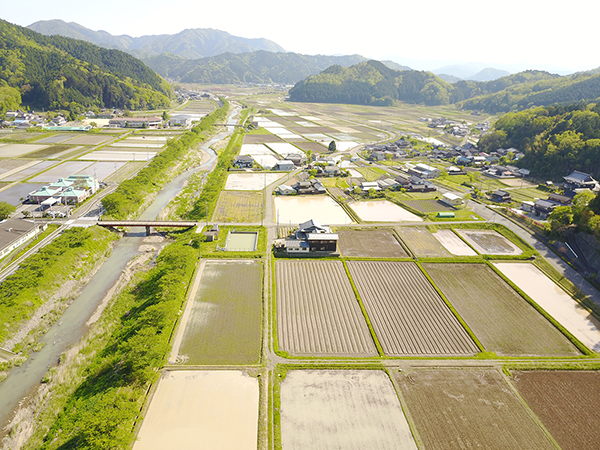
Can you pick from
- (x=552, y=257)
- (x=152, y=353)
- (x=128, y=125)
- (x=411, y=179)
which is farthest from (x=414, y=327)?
(x=128, y=125)

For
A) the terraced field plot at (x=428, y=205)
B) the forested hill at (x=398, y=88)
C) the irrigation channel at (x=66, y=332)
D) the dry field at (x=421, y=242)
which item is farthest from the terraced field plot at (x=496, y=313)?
the forested hill at (x=398, y=88)

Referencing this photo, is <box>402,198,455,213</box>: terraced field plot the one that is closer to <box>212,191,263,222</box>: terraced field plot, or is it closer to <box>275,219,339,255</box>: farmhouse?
<box>275,219,339,255</box>: farmhouse

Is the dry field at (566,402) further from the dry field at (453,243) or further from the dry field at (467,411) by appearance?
the dry field at (453,243)

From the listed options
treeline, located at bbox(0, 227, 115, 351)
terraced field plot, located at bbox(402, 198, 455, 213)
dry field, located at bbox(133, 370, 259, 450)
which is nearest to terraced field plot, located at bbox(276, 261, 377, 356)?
dry field, located at bbox(133, 370, 259, 450)

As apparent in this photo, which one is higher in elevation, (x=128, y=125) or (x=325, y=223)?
(x=128, y=125)

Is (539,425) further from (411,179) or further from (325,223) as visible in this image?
(411,179)
